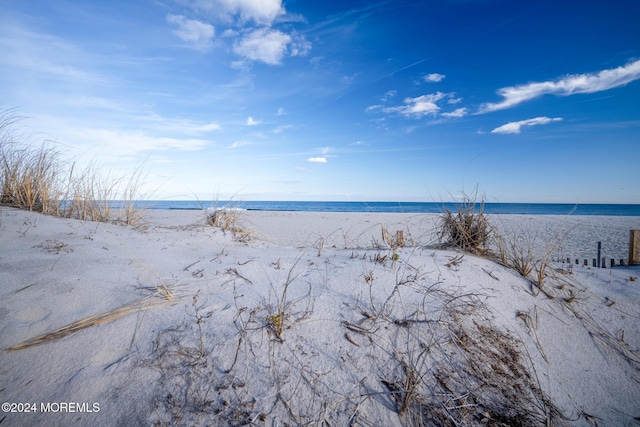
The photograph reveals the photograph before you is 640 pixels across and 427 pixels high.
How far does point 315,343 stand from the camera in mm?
1851

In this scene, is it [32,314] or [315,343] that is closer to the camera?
[315,343]

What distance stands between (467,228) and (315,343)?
2749 mm

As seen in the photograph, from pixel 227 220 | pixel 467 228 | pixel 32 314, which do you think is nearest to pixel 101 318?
pixel 32 314

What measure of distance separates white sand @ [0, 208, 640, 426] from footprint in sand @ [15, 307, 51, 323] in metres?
0.01

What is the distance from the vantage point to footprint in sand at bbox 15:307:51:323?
1930 mm

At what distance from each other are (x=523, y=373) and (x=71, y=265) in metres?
3.95

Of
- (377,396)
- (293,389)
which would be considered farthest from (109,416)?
(377,396)

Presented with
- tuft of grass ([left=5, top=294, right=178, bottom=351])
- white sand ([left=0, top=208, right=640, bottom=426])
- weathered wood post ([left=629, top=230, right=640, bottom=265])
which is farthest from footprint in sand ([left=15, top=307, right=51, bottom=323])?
weathered wood post ([left=629, top=230, right=640, bottom=265])

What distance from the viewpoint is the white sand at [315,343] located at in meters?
1.50

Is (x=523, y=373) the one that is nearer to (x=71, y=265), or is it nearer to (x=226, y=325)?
(x=226, y=325)

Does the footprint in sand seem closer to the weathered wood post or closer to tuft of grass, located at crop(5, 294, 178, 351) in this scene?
tuft of grass, located at crop(5, 294, 178, 351)

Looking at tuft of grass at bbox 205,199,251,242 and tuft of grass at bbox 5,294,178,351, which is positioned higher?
tuft of grass at bbox 205,199,251,242

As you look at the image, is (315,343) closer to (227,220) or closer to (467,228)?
(467,228)

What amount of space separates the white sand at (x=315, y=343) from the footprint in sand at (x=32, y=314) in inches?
0.5
